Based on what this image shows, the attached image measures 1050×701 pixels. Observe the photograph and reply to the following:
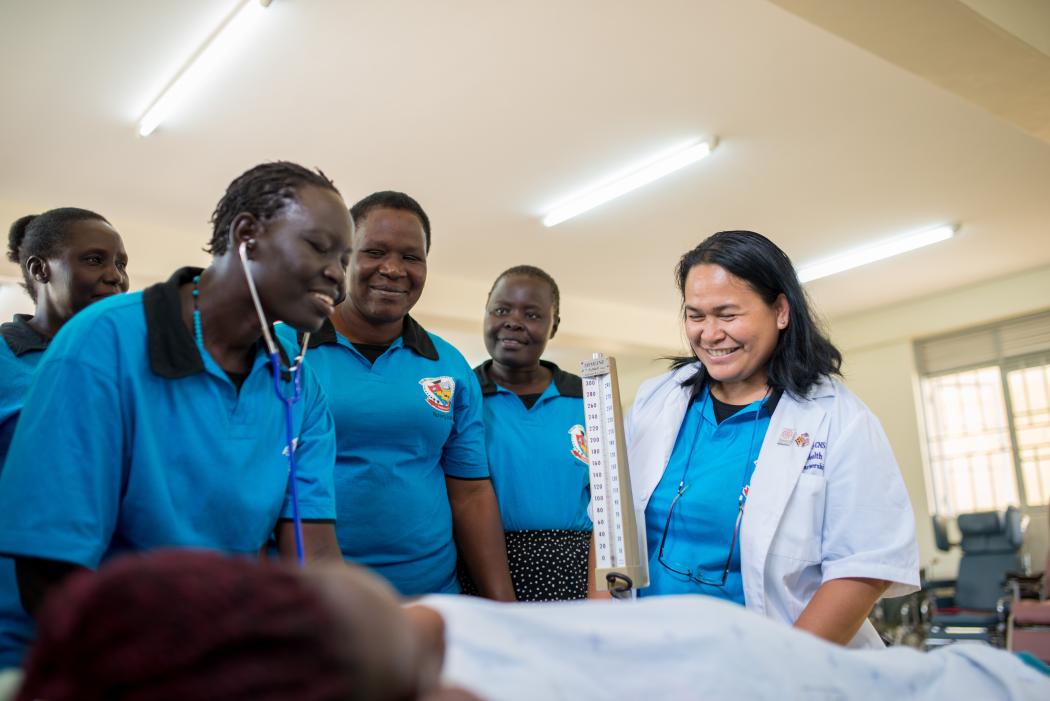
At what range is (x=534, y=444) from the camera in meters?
2.30

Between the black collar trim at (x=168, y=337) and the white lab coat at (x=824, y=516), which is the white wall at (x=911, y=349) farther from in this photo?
the black collar trim at (x=168, y=337)

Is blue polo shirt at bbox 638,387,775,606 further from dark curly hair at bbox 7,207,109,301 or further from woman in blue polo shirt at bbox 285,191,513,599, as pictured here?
dark curly hair at bbox 7,207,109,301

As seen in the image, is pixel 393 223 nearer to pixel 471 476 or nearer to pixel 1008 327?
pixel 471 476

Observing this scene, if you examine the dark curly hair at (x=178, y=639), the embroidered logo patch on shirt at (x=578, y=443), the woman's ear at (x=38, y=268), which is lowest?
the dark curly hair at (x=178, y=639)

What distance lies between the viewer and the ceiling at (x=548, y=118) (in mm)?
3861

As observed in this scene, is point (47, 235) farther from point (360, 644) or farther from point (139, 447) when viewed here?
point (360, 644)

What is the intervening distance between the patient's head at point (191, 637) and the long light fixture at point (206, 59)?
371cm

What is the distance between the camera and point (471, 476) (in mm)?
1937

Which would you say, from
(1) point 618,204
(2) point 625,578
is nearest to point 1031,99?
(1) point 618,204

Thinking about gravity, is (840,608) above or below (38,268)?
below

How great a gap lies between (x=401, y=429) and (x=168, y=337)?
2.22ft

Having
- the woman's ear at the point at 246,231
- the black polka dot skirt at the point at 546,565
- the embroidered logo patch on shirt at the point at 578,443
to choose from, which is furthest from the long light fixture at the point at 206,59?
the woman's ear at the point at 246,231

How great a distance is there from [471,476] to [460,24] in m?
2.63

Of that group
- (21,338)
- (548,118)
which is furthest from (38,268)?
(548,118)
